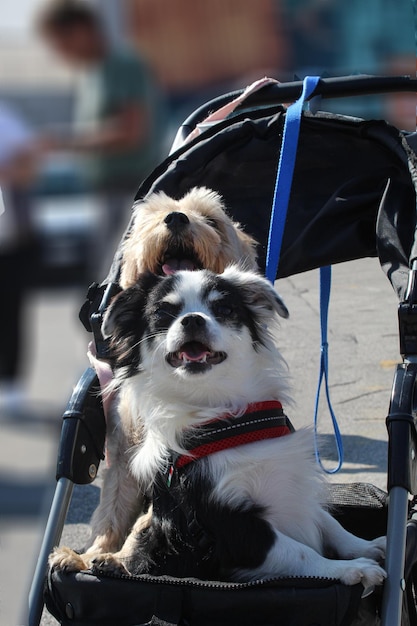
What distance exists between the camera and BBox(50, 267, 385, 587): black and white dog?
7.54 ft

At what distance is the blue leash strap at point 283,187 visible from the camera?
2871 mm

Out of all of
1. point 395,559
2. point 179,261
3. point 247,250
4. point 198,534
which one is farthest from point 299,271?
point 395,559

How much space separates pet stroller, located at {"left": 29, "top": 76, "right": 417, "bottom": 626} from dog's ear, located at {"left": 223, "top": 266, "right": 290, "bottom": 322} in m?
0.38

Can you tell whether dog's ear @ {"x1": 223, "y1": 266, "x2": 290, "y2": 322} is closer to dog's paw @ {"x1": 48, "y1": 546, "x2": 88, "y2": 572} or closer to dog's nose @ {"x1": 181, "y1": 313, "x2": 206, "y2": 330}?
dog's nose @ {"x1": 181, "y1": 313, "x2": 206, "y2": 330}

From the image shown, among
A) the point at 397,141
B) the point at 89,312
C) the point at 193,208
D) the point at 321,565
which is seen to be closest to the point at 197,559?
the point at 321,565

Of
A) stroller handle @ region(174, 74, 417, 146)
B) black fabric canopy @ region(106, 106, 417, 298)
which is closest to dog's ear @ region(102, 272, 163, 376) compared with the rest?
black fabric canopy @ region(106, 106, 417, 298)

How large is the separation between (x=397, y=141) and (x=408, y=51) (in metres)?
2.25

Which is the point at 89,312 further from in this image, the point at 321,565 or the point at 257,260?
the point at 321,565

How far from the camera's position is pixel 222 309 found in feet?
8.48

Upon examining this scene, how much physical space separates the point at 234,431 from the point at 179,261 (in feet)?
2.57

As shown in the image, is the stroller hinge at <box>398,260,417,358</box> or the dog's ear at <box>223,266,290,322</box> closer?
the stroller hinge at <box>398,260,417,358</box>

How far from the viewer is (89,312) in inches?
112

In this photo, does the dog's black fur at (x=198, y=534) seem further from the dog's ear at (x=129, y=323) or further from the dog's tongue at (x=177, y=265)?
the dog's tongue at (x=177, y=265)

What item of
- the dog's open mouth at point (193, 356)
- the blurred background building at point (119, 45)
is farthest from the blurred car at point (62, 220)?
the dog's open mouth at point (193, 356)
